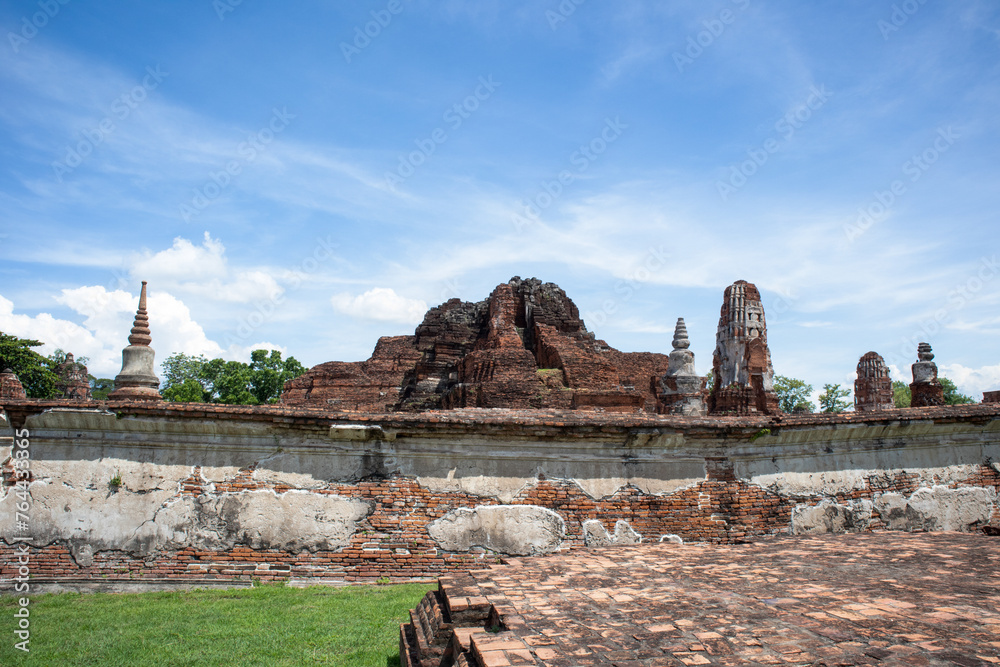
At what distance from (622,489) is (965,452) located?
460cm

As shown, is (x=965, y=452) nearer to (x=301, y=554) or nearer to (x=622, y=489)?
(x=622, y=489)

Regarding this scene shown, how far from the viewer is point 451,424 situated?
283 inches

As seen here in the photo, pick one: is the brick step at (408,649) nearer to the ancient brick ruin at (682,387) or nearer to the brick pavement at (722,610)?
the brick pavement at (722,610)

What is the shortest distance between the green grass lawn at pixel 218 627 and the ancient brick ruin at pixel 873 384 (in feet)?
43.0

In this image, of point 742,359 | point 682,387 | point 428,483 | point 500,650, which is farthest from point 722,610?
point 742,359

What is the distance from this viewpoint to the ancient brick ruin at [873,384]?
15805 mm

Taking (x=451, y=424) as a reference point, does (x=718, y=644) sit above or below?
below

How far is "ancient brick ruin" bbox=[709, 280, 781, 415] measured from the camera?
10.8 meters

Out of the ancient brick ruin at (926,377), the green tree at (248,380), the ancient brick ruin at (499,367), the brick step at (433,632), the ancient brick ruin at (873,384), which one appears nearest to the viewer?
the brick step at (433,632)

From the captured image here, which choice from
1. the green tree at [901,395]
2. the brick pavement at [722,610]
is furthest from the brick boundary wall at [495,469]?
the green tree at [901,395]

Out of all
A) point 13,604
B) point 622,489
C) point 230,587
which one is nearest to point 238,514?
point 230,587

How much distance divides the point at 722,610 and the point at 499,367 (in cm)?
1610

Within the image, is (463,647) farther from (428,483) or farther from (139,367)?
(139,367)

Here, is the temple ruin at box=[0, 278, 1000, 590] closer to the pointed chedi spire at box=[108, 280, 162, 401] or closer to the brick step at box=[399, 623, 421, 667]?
the brick step at box=[399, 623, 421, 667]
